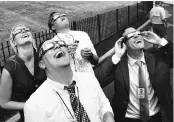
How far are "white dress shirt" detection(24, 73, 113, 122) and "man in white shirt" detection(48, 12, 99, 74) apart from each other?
1.07 metres

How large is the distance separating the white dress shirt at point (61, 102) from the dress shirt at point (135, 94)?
0.84 m

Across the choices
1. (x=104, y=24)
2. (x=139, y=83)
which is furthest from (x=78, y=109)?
(x=104, y=24)

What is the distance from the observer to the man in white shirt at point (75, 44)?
12.7 feet

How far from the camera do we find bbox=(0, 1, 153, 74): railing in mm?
8702

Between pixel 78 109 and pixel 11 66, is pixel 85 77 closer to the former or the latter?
pixel 78 109

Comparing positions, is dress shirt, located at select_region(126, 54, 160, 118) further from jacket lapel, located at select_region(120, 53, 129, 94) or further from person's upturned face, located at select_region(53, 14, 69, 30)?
person's upturned face, located at select_region(53, 14, 69, 30)

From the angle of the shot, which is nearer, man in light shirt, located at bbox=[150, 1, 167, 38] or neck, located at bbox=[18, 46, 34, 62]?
neck, located at bbox=[18, 46, 34, 62]

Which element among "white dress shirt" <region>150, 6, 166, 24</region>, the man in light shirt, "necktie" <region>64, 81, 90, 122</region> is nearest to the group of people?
"necktie" <region>64, 81, 90, 122</region>

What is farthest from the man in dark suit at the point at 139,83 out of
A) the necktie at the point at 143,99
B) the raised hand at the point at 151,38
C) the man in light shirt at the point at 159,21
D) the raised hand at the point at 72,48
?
the man in light shirt at the point at 159,21

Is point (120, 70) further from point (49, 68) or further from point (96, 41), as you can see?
point (96, 41)

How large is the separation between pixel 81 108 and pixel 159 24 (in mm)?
7201

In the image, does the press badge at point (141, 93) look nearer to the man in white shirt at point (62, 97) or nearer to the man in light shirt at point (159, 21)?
the man in white shirt at point (62, 97)

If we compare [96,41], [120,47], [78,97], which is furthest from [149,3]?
[78,97]

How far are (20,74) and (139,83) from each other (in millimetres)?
1474
